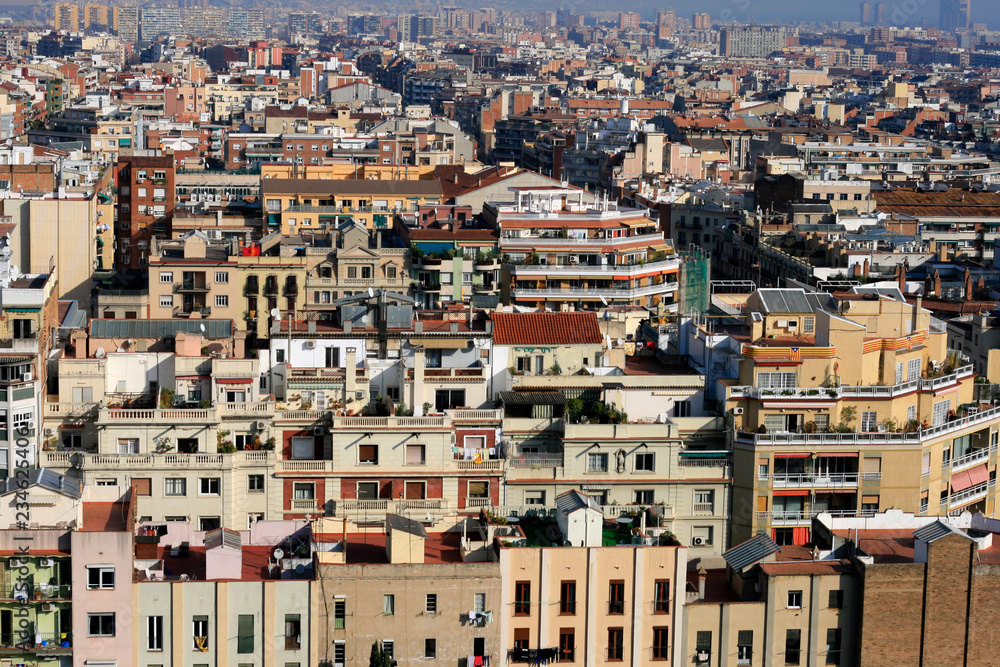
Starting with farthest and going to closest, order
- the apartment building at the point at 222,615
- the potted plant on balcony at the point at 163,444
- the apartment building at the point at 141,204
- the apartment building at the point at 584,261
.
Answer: the apartment building at the point at 141,204
the apartment building at the point at 584,261
the potted plant on balcony at the point at 163,444
the apartment building at the point at 222,615

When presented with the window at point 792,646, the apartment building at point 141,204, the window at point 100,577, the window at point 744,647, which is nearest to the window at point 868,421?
the window at point 792,646

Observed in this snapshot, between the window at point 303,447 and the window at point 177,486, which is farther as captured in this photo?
the window at point 303,447

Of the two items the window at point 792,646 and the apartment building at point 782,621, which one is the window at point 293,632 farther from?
the window at point 792,646

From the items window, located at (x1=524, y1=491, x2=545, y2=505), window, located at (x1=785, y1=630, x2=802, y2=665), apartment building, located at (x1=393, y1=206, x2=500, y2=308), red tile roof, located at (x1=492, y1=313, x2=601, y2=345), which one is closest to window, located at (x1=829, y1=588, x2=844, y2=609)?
window, located at (x1=785, y1=630, x2=802, y2=665)

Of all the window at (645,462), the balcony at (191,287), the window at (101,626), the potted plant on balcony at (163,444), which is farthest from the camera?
the balcony at (191,287)

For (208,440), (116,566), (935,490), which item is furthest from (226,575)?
(935,490)

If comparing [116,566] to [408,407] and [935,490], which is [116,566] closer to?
[408,407]

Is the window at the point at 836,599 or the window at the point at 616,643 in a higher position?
the window at the point at 836,599

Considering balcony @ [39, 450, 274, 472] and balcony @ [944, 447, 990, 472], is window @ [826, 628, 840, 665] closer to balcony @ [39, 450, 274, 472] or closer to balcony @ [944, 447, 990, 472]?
balcony @ [944, 447, 990, 472]
